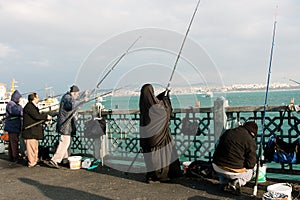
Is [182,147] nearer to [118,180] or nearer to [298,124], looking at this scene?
[118,180]

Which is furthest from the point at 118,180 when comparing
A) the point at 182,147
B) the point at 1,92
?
the point at 1,92

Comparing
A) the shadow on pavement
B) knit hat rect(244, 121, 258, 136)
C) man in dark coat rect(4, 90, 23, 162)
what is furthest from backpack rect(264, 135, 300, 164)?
man in dark coat rect(4, 90, 23, 162)

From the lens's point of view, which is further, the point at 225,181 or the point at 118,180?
the point at 118,180

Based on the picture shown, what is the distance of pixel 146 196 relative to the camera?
5.71 m

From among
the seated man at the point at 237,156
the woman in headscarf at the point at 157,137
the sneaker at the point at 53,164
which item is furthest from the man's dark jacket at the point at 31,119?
the seated man at the point at 237,156

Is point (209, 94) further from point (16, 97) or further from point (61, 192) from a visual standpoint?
point (16, 97)

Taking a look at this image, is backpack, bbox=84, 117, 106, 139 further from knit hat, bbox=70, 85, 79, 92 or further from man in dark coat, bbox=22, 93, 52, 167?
man in dark coat, bbox=22, 93, 52, 167

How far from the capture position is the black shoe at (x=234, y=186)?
5.46m

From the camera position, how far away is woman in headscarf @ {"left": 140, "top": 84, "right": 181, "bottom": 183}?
6.23 meters

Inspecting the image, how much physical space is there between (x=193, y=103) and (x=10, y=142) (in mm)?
5446

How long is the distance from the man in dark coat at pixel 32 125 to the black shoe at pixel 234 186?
198 inches

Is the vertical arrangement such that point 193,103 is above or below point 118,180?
above

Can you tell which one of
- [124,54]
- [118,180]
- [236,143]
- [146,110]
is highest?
[124,54]

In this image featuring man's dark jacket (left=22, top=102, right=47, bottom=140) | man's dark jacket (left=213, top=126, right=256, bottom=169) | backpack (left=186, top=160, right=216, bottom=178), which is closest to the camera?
man's dark jacket (left=213, top=126, right=256, bottom=169)
